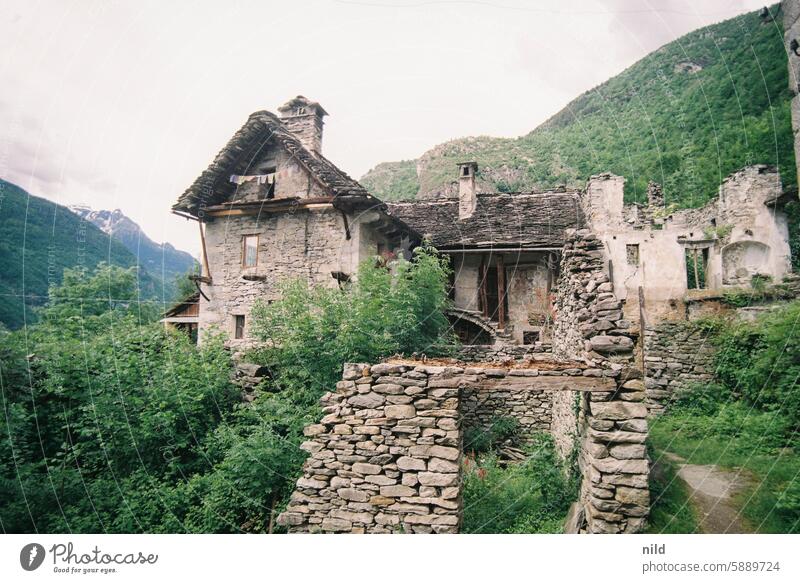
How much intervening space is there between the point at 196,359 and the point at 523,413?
790cm

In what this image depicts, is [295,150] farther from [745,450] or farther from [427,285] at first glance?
[745,450]

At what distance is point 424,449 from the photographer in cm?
446

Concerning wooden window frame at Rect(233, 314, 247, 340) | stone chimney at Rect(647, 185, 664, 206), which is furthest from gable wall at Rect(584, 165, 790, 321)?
wooden window frame at Rect(233, 314, 247, 340)

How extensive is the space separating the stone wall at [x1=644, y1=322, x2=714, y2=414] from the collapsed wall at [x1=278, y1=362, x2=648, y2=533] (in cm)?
668

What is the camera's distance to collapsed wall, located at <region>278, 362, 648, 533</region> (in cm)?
409

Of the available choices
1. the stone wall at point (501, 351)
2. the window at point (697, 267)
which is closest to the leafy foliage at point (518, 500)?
the stone wall at point (501, 351)

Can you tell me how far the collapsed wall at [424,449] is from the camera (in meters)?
4.09

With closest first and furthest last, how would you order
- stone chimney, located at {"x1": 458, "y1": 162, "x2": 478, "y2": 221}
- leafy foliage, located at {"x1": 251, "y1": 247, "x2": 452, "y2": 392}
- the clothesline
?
leafy foliage, located at {"x1": 251, "y1": 247, "x2": 452, "y2": 392}, the clothesline, stone chimney, located at {"x1": 458, "y1": 162, "x2": 478, "y2": 221}

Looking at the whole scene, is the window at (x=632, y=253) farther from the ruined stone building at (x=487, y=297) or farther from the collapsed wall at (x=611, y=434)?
the collapsed wall at (x=611, y=434)

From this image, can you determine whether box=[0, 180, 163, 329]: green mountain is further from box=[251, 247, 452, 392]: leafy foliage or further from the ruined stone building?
the ruined stone building

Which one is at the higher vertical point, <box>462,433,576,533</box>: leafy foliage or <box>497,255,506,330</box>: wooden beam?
<box>497,255,506,330</box>: wooden beam

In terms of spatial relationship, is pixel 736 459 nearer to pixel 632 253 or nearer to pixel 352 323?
pixel 352 323

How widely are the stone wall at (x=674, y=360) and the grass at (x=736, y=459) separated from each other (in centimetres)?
86

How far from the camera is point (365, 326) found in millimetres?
7973
